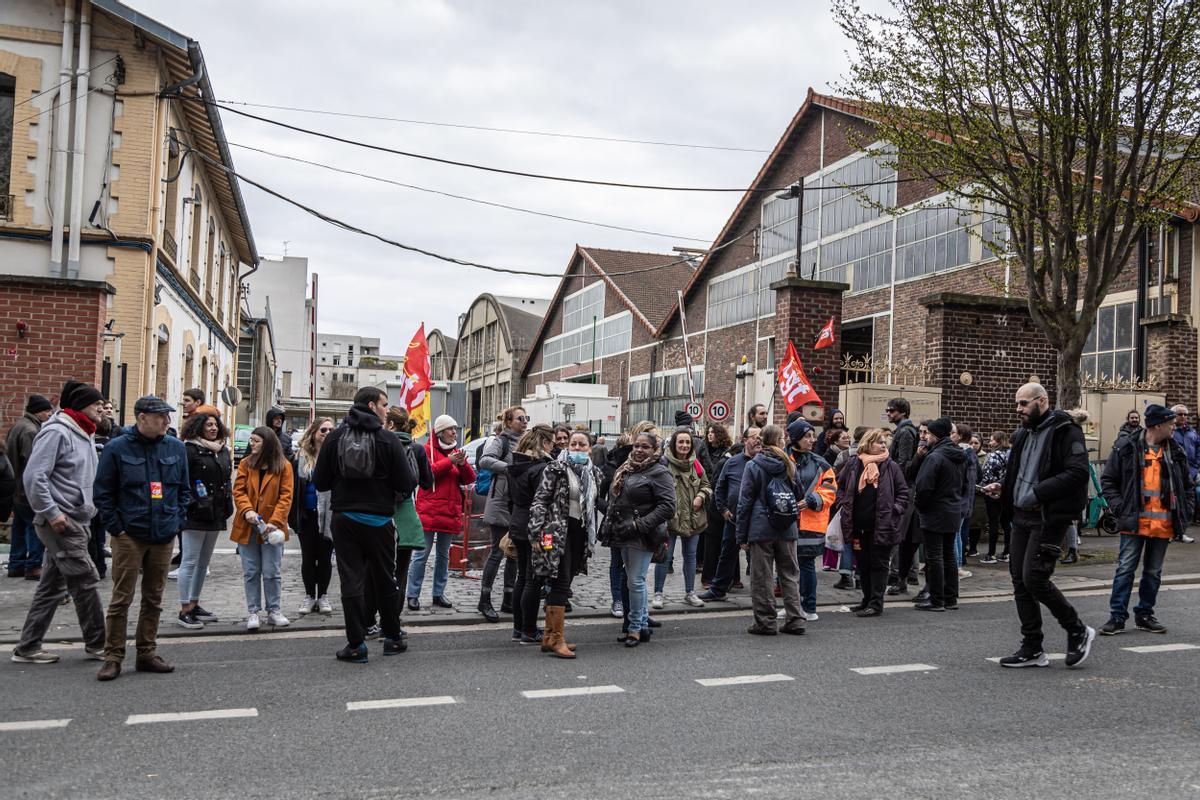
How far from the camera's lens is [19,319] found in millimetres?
13797

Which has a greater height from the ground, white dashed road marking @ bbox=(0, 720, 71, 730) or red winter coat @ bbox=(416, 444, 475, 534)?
red winter coat @ bbox=(416, 444, 475, 534)

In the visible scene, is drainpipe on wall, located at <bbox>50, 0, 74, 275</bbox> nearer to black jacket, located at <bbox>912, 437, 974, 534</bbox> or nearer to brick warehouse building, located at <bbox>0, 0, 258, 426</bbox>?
brick warehouse building, located at <bbox>0, 0, 258, 426</bbox>

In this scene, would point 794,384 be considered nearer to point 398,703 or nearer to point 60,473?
A: point 398,703

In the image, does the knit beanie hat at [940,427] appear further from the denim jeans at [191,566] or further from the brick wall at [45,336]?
the brick wall at [45,336]

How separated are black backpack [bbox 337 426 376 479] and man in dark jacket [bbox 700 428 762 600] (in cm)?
392

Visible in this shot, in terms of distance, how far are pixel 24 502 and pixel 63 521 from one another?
152 inches

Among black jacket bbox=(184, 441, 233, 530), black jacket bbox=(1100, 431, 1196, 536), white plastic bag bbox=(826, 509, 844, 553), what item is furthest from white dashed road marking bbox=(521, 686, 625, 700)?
black jacket bbox=(1100, 431, 1196, 536)

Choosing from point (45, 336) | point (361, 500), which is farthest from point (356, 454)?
point (45, 336)

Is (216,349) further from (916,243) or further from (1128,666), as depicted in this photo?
(1128,666)

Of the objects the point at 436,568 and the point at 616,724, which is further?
the point at 436,568

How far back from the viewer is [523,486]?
7840 mm

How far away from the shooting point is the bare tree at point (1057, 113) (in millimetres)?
12070

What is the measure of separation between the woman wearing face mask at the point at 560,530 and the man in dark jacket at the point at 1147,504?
4196 millimetres

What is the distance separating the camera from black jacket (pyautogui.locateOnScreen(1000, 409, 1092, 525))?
272 inches
